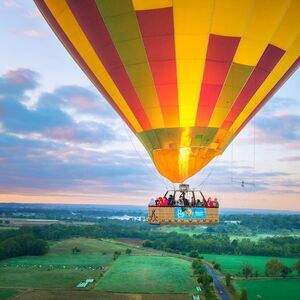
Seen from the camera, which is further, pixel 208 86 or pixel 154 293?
pixel 154 293

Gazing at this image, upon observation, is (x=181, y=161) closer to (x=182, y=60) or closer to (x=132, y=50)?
(x=182, y=60)

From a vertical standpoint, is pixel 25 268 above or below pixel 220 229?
below

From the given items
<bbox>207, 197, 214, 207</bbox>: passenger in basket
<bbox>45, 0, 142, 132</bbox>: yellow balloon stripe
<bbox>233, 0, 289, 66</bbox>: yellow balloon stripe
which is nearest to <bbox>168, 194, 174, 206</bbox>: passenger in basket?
<bbox>207, 197, 214, 207</bbox>: passenger in basket

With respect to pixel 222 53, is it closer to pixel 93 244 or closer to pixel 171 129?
pixel 171 129

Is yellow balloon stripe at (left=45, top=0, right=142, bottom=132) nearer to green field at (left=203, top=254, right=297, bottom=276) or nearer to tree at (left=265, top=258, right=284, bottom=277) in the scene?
tree at (left=265, top=258, right=284, bottom=277)

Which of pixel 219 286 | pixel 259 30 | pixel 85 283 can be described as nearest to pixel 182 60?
pixel 259 30

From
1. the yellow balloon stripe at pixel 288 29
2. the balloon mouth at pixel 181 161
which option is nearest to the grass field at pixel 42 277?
the balloon mouth at pixel 181 161

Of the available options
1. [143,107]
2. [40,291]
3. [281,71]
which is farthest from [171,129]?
[40,291]
